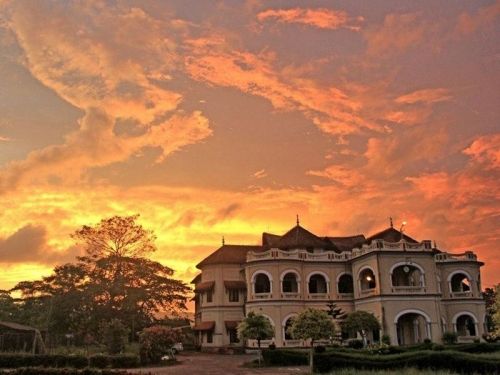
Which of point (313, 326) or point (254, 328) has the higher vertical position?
point (313, 326)

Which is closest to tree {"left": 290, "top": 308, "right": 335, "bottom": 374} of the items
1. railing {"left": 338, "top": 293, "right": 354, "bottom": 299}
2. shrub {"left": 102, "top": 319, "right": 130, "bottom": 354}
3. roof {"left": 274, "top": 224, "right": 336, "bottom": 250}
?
shrub {"left": 102, "top": 319, "right": 130, "bottom": 354}

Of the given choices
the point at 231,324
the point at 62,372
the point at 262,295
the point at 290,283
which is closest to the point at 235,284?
the point at 231,324

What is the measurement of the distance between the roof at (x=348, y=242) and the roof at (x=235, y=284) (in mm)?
11176

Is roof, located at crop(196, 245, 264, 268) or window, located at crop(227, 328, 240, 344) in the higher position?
roof, located at crop(196, 245, 264, 268)

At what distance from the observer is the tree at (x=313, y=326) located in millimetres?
30859

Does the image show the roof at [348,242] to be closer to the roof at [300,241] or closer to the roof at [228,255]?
the roof at [300,241]

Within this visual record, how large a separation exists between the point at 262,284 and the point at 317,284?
225 inches

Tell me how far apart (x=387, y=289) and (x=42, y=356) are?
27957mm

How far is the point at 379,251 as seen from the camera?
43.9 metres

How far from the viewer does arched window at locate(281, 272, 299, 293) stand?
49.5 meters

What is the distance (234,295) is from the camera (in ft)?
176

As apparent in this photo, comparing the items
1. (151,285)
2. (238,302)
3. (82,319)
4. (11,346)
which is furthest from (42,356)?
(238,302)

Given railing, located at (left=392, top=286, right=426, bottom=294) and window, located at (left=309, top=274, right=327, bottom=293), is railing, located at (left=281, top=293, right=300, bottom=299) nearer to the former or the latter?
window, located at (left=309, top=274, right=327, bottom=293)

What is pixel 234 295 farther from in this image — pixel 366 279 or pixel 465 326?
pixel 465 326
